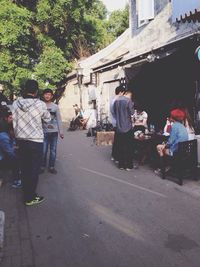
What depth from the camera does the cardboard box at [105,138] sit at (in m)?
13.2

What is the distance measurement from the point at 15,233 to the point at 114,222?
135 cm

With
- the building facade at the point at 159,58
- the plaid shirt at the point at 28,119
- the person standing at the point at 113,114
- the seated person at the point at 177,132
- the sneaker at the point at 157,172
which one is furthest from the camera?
the building facade at the point at 159,58

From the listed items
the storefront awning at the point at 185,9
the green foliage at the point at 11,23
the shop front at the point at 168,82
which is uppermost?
the green foliage at the point at 11,23

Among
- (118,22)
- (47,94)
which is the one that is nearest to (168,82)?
(47,94)

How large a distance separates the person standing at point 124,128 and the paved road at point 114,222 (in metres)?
0.44

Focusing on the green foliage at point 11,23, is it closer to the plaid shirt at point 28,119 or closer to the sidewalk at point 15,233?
the sidewalk at point 15,233

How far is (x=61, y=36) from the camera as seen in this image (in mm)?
26500

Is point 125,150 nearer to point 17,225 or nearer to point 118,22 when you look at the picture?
point 17,225

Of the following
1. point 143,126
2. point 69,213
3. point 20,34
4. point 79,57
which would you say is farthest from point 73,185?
point 79,57

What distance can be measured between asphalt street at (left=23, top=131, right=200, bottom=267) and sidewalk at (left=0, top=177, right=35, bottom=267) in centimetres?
9

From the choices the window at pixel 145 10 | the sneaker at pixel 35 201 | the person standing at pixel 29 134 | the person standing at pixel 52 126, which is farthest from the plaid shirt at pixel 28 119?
the window at pixel 145 10

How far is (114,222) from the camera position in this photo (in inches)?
203

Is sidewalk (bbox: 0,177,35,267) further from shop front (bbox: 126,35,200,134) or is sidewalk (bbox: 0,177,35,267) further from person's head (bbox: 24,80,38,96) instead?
shop front (bbox: 126,35,200,134)

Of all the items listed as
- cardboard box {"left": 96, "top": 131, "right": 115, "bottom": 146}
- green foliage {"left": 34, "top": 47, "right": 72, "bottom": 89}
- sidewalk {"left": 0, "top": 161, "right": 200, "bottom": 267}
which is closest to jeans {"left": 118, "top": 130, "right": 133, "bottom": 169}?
sidewalk {"left": 0, "top": 161, "right": 200, "bottom": 267}
